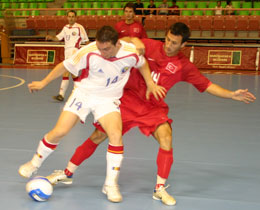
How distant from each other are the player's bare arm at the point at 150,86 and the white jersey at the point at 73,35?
237 inches

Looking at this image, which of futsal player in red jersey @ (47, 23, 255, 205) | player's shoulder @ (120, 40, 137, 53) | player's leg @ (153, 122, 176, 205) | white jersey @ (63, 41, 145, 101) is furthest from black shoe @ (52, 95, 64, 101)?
player's leg @ (153, 122, 176, 205)

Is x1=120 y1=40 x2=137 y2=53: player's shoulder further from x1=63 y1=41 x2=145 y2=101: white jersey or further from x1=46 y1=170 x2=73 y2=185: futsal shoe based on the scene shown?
x1=46 y1=170 x2=73 y2=185: futsal shoe

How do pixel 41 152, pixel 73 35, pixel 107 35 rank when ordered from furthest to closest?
pixel 73 35 → pixel 41 152 → pixel 107 35

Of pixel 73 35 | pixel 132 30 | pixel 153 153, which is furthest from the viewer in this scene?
pixel 73 35

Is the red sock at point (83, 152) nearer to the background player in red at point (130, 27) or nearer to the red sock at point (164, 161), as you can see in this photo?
the red sock at point (164, 161)

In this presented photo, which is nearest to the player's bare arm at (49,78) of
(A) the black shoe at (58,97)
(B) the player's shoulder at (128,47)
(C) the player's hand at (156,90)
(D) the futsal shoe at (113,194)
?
(B) the player's shoulder at (128,47)

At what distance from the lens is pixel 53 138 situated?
3.35 m

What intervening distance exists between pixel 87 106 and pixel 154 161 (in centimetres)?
136

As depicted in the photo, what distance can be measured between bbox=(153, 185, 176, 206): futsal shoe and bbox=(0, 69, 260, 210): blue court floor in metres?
0.05

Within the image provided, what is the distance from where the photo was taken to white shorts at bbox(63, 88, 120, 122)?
A: 342 centimetres

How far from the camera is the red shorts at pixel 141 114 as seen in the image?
11.6 feet

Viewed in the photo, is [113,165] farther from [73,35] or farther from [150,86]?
[73,35]

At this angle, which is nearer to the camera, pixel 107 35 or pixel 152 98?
pixel 107 35

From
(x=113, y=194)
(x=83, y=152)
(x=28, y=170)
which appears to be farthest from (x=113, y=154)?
(x=28, y=170)
